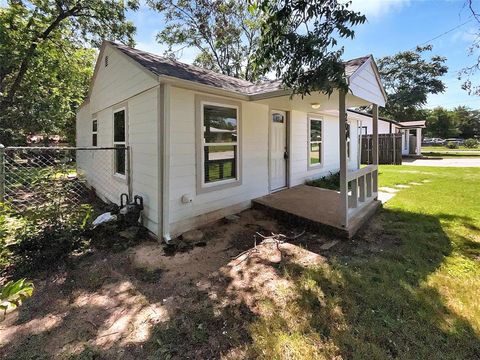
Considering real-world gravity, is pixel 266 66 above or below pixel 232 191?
above

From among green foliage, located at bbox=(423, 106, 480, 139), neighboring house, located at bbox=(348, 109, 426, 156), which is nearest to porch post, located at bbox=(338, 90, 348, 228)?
neighboring house, located at bbox=(348, 109, 426, 156)

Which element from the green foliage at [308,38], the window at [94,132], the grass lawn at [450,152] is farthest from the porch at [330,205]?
the grass lawn at [450,152]

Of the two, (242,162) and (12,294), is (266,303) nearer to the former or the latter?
(12,294)

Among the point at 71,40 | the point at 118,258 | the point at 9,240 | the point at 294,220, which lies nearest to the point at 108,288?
the point at 118,258

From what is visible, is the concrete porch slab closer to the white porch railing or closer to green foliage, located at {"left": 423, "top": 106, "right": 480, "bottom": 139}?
the white porch railing

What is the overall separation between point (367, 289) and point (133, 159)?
4828 mm

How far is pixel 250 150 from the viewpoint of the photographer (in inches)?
248

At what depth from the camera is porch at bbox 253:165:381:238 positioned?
193 inches

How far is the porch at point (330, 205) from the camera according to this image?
4900mm

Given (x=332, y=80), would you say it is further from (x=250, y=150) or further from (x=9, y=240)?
(x=9, y=240)

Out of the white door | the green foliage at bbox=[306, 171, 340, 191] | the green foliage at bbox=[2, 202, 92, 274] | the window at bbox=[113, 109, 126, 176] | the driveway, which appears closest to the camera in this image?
the green foliage at bbox=[2, 202, 92, 274]

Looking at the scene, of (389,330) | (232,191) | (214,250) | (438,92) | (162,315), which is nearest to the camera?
(389,330)

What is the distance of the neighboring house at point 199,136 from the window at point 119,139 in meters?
0.03

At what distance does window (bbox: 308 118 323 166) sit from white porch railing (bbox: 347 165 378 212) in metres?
2.43
